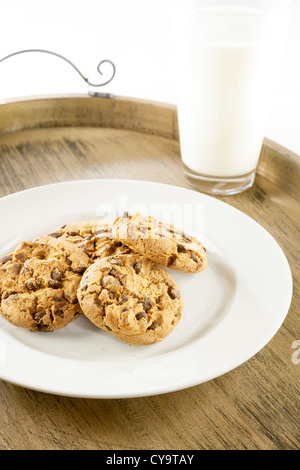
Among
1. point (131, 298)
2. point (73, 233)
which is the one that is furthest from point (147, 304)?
point (73, 233)

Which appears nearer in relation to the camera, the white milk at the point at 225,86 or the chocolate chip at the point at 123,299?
the chocolate chip at the point at 123,299

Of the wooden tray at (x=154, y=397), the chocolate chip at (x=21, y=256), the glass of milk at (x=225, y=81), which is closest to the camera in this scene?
the wooden tray at (x=154, y=397)

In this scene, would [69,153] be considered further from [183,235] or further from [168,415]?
[168,415]

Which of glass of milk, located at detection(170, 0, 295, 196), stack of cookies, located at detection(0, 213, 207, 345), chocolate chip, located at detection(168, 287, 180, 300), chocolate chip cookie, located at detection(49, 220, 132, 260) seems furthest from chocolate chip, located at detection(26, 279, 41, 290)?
glass of milk, located at detection(170, 0, 295, 196)

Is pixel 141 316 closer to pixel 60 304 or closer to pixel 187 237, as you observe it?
pixel 60 304

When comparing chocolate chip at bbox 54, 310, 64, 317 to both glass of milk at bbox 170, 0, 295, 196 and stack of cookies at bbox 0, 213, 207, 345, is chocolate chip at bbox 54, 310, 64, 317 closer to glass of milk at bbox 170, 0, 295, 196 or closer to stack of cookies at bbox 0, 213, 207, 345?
stack of cookies at bbox 0, 213, 207, 345

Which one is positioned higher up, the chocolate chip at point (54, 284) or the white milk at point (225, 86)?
the white milk at point (225, 86)

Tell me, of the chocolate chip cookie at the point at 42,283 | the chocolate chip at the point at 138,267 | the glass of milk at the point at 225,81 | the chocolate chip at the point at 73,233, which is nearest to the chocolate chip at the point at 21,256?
the chocolate chip cookie at the point at 42,283

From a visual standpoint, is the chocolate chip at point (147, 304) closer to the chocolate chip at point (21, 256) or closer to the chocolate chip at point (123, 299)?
the chocolate chip at point (123, 299)
